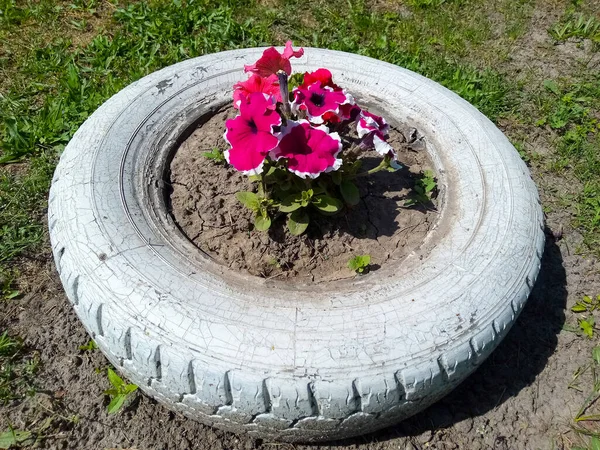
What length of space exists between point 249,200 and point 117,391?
899mm

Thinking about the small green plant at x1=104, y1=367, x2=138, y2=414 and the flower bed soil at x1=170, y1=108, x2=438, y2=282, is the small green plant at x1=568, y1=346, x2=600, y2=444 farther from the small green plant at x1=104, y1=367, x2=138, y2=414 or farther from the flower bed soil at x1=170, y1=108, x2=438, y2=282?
the small green plant at x1=104, y1=367, x2=138, y2=414

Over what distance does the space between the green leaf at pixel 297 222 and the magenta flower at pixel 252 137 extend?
0.34m

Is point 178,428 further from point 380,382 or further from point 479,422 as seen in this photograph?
point 479,422

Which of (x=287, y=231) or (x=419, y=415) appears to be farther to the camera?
(x=419, y=415)

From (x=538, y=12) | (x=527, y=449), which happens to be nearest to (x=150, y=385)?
(x=527, y=449)

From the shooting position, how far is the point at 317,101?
192 centimetres

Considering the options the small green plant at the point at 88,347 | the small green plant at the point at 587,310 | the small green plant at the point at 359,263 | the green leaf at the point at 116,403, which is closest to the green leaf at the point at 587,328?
the small green plant at the point at 587,310

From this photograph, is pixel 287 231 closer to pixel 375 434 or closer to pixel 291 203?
pixel 291 203

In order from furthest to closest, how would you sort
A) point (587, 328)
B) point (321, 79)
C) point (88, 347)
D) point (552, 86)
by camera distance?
1. point (552, 86)
2. point (587, 328)
3. point (88, 347)
4. point (321, 79)

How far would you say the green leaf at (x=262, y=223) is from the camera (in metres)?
2.05

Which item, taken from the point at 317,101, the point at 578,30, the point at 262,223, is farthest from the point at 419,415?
the point at 578,30

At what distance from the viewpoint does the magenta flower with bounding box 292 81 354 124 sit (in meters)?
1.89

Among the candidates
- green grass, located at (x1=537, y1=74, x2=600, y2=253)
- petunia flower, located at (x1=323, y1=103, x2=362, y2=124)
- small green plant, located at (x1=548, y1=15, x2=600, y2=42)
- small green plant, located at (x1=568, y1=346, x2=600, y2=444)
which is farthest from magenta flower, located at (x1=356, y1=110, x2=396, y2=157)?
small green plant, located at (x1=548, y1=15, x2=600, y2=42)

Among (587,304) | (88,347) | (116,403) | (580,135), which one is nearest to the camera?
(116,403)
